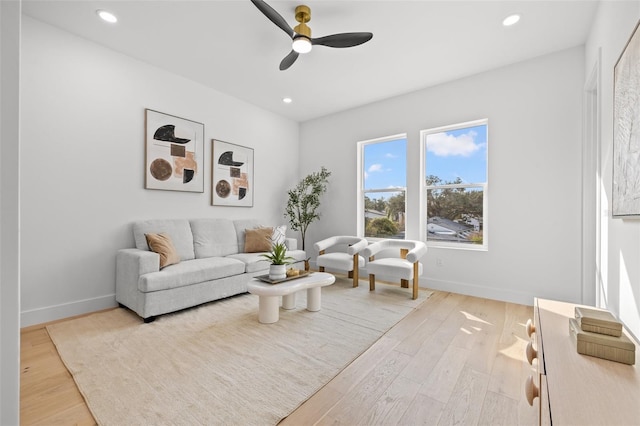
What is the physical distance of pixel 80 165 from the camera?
2.91 metres

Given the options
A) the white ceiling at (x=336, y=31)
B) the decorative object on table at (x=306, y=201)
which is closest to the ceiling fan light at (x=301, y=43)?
the white ceiling at (x=336, y=31)

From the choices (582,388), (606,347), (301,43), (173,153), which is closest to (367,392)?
(582,388)

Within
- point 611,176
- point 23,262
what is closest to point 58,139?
point 23,262

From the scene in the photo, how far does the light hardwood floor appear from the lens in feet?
4.85

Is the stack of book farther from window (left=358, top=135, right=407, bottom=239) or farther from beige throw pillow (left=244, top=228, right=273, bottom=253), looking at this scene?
beige throw pillow (left=244, top=228, right=273, bottom=253)

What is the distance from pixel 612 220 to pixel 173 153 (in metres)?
4.39

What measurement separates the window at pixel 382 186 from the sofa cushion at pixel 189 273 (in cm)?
233

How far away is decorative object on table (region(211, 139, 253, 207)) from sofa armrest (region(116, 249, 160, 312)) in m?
1.43

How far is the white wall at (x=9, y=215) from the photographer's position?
81 cm

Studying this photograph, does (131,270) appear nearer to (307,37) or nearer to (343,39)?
(307,37)

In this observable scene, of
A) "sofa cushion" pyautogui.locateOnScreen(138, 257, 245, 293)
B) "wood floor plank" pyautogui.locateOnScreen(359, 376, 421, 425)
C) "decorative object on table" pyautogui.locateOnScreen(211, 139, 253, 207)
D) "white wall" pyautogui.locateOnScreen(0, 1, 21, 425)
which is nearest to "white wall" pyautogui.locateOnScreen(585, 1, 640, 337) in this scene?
"wood floor plank" pyautogui.locateOnScreen(359, 376, 421, 425)

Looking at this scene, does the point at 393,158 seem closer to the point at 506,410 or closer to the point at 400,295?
the point at 400,295

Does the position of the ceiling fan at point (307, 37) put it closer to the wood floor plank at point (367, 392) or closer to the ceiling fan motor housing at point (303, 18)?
the ceiling fan motor housing at point (303, 18)

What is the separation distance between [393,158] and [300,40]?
8.44ft
